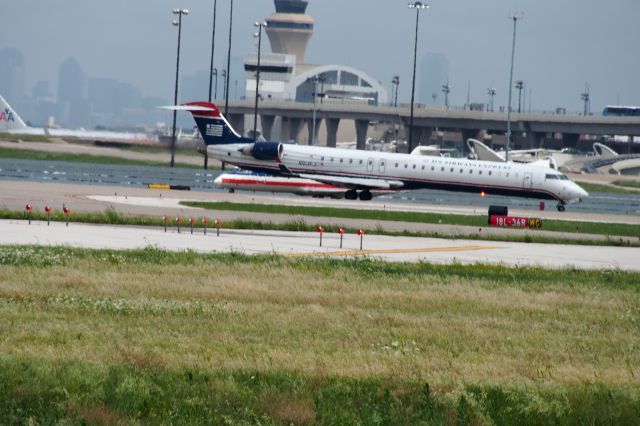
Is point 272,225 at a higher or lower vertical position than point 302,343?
higher

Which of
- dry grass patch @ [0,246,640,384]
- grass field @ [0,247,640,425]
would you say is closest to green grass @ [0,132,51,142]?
grass field @ [0,247,640,425]

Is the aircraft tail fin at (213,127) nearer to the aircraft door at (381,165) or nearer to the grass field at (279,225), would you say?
the aircraft door at (381,165)

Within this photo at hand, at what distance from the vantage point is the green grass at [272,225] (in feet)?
155

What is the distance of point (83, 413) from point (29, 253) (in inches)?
655

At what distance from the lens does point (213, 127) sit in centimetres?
7706

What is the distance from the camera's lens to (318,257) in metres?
37.2

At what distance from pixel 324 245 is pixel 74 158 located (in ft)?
245

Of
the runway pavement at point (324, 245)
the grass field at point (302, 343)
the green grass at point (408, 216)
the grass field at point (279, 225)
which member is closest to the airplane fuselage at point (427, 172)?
the green grass at point (408, 216)

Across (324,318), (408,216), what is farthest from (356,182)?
(324,318)

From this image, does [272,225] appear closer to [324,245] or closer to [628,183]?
[324,245]

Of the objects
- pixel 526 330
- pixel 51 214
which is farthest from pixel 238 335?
pixel 51 214

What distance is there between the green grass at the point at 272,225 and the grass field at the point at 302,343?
41.8 ft

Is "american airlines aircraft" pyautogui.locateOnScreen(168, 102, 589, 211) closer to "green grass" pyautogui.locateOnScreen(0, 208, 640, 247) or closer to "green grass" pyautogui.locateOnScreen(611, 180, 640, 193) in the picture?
"green grass" pyautogui.locateOnScreen(0, 208, 640, 247)

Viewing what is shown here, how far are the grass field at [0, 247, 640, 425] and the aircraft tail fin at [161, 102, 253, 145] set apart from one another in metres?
42.3
